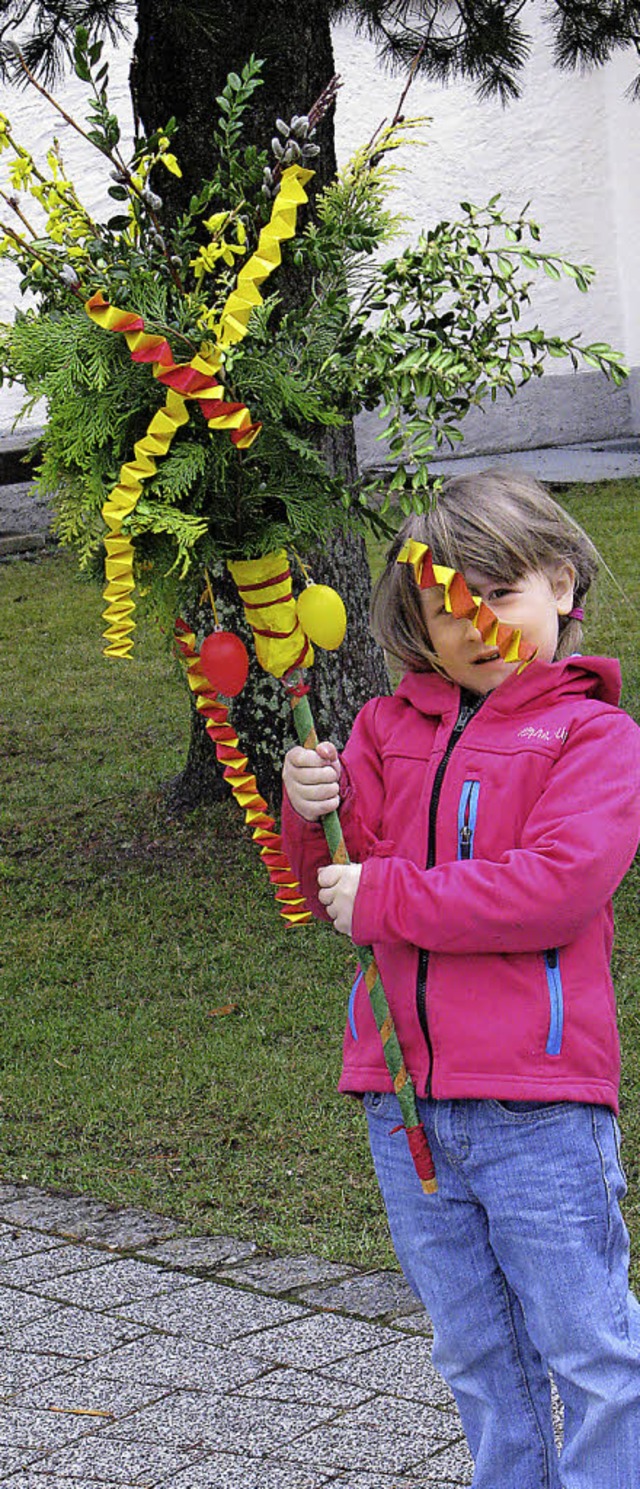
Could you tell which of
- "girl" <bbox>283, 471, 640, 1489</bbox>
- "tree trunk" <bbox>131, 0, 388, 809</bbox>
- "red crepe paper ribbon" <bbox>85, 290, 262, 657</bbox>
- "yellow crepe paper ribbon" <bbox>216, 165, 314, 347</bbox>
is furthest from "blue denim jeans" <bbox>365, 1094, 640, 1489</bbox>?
"tree trunk" <bbox>131, 0, 388, 809</bbox>

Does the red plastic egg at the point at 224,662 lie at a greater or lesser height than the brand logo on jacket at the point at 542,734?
greater

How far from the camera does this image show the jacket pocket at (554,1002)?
2.07m

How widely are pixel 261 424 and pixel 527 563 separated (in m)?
0.40

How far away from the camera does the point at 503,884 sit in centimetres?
204

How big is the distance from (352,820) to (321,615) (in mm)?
291

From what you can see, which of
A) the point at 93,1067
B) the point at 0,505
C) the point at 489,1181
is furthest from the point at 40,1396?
the point at 0,505

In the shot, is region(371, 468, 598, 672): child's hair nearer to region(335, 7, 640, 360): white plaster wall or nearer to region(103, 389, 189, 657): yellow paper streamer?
region(103, 389, 189, 657): yellow paper streamer

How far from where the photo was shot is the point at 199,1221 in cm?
370

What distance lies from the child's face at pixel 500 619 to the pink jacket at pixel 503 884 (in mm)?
35

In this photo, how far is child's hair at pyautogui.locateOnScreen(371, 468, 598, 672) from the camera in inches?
87.1

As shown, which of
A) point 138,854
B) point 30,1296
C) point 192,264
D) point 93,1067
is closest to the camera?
point 192,264

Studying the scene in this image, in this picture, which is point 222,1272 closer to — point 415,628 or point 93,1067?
point 93,1067

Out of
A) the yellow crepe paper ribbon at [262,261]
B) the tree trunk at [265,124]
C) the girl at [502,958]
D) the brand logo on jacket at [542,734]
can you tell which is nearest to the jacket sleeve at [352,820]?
the girl at [502,958]

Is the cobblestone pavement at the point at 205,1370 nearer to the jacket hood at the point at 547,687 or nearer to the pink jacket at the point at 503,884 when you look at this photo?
the pink jacket at the point at 503,884
